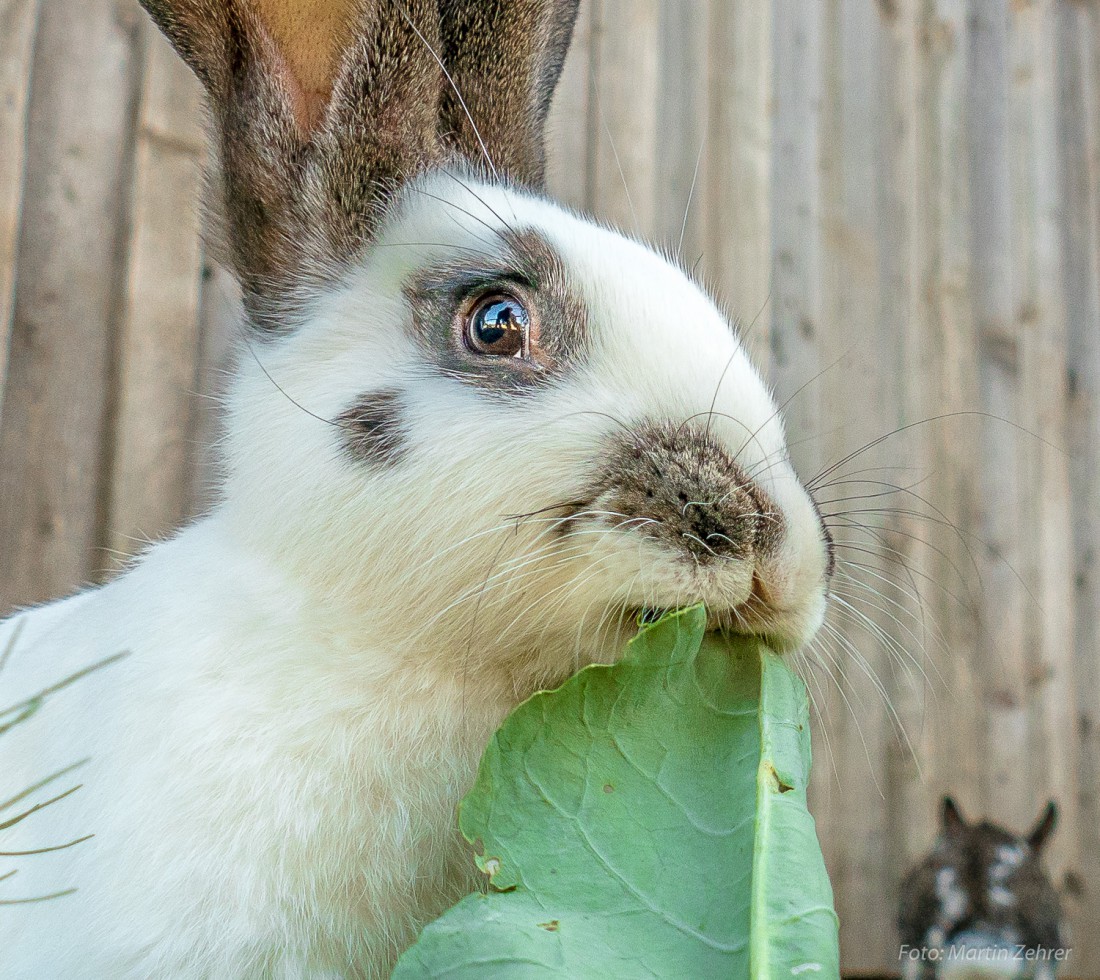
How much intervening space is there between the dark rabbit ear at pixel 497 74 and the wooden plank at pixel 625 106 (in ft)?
5.14

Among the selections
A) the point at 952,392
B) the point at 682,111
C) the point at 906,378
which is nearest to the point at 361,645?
the point at 682,111

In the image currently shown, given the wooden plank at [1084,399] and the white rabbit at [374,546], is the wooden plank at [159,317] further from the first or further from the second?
the wooden plank at [1084,399]

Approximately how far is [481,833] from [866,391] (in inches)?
122

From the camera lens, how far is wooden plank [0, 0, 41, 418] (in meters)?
2.42

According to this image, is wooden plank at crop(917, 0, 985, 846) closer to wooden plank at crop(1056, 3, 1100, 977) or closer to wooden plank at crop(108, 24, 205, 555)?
wooden plank at crop(1056, 3, 1100, 977)

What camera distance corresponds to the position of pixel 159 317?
103 inches

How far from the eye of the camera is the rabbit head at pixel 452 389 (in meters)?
1.10

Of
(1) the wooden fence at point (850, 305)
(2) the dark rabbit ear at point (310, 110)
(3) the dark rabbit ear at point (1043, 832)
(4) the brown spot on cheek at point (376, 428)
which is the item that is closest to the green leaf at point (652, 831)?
(4) the brown spot on cheek at point (376, 428)

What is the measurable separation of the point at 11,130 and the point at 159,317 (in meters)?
0.49

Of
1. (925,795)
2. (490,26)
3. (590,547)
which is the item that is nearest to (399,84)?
(490,26)

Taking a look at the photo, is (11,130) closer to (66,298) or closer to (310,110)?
(66,298)

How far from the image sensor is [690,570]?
3.44 ft

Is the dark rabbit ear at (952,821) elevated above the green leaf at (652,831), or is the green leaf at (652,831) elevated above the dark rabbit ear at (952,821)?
the green leaf at (652,831)

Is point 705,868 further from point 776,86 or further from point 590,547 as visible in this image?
point 776,86
